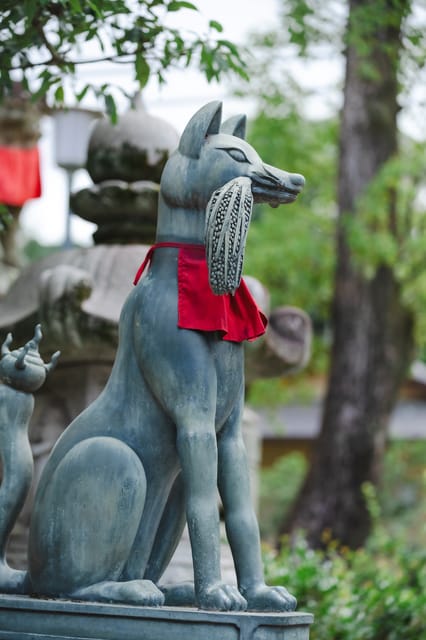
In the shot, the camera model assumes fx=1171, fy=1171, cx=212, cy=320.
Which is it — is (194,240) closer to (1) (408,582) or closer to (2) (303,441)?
(1) (408,582)

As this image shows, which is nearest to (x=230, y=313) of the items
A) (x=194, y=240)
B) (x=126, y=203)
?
(x=194, y=240)

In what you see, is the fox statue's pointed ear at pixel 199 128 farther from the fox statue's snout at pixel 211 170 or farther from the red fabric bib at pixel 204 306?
the red fabric bib at pixel 204 306

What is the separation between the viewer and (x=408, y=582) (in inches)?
307

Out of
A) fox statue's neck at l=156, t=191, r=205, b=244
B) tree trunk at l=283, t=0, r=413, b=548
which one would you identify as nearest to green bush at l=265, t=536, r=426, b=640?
fox statue's neck at l=156, t=191, r=205, b=244

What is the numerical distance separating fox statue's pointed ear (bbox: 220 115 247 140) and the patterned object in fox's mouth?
51 cm


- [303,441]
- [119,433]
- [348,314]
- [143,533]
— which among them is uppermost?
[119,433]

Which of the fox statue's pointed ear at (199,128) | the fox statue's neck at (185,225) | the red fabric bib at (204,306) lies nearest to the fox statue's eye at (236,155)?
the fox statue's pointed ear at (199,128)

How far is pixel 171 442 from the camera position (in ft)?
13.0

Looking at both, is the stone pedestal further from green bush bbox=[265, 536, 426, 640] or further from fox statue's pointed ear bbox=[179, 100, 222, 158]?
green bush bbox=[265, 536, 426, 640]

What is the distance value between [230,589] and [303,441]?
20.5 meters

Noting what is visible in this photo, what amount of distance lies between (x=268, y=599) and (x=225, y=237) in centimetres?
118

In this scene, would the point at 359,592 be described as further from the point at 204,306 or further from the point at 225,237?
the point at 225,237

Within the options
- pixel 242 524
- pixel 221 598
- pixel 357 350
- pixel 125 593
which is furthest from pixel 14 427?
pixel 357 350

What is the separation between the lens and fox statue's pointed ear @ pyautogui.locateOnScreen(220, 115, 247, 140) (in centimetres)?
424
